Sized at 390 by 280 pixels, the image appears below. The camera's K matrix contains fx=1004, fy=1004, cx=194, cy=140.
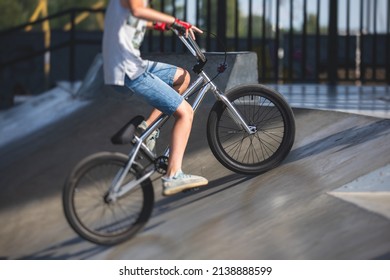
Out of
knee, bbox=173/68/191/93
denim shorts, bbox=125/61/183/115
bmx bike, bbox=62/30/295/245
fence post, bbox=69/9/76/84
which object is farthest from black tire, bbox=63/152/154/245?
fence post, bbox=69/9/76/84

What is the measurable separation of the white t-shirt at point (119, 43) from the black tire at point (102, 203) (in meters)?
0.47

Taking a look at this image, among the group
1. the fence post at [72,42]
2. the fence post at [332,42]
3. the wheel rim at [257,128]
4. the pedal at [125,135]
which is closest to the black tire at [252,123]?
the wheel rim at [257,128]

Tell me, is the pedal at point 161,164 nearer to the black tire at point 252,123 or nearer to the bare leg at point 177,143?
the bare leg at point 177,143

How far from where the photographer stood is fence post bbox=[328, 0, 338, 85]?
45.6 feet

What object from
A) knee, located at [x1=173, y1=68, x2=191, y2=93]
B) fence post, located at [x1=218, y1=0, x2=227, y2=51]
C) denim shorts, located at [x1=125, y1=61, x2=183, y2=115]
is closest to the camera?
denim shorts, located at [x1=125, y1=61, x2=183, y2=115]

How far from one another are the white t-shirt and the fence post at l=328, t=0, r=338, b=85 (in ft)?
28.6

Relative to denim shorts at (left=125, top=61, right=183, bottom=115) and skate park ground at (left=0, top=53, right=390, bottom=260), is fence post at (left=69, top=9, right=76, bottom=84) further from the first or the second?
denim shorts at (left=125, top=61, right=183, bottom=115)

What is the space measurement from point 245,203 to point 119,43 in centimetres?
131

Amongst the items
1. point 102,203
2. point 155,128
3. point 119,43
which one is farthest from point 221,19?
point 102,203

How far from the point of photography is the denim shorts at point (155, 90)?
5.58 m

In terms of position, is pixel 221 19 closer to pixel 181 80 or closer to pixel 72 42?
pixel 72 42

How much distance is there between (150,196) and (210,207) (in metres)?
0.74

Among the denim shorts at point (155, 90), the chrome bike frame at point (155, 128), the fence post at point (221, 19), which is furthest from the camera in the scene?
the fence post at point (221, 19)

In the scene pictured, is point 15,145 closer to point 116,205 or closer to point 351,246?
point 116,205
